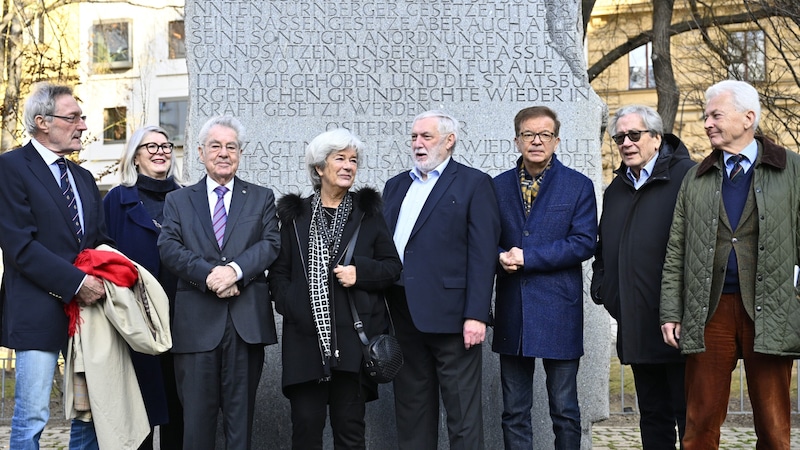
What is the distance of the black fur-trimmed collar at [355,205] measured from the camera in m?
5.18

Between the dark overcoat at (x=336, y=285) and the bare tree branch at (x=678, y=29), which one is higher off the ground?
the bare tree branch at (x=678, y=29)

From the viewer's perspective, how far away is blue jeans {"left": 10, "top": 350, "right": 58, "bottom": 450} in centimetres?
481

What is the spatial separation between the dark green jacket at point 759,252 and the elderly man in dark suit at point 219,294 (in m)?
2.11

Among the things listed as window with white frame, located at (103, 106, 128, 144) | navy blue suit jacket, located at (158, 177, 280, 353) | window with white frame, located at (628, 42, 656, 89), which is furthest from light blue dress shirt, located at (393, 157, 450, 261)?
window with white frame, located at (103, 106, 128, 144)

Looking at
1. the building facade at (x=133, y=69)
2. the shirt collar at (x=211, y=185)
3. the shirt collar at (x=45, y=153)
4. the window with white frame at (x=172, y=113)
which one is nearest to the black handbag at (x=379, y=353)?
the shirt collar at (x=211, y=185)

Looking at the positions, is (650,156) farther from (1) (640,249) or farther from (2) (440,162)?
(2) (440,162)

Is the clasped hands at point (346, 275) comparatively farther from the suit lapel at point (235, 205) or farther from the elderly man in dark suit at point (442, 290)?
the suit lapel at point (235, 205)

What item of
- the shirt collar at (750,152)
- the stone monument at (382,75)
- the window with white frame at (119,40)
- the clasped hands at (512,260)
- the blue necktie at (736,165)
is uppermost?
the window with white frame at (119,40)

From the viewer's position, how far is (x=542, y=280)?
5375 mm

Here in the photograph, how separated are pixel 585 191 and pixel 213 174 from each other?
2.05 m

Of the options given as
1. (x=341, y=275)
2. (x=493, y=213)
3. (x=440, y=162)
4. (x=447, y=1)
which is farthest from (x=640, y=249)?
(x=447, y=1)

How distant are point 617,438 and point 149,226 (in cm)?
503

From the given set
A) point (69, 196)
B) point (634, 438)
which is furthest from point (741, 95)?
point (634, 438)

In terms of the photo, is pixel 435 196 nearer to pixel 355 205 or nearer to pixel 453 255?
pixel 453 255
